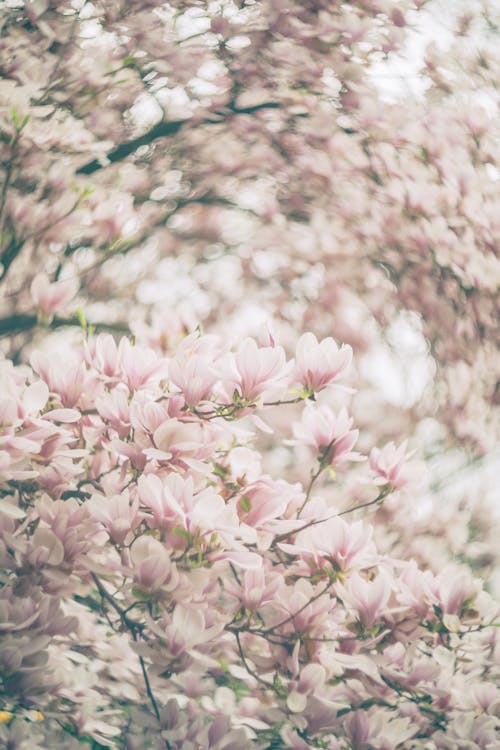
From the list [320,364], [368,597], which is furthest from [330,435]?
[368,597]

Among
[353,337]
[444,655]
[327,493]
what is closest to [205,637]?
[444,655]

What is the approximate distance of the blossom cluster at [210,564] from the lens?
141 cm

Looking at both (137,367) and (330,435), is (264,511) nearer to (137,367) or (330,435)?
(330,435)

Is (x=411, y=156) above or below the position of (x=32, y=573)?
above

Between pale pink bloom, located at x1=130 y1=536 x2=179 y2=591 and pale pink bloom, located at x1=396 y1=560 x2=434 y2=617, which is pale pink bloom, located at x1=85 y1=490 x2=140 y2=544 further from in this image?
pale pink bloom, located at x1=396 y1=560 x2=434 y2=617

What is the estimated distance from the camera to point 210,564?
140cm

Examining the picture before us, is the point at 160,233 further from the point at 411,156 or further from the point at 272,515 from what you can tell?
the point at 272,515

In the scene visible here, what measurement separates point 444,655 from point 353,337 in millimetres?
3256

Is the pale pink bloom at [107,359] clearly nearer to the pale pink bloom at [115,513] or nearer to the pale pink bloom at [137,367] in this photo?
the pale pink bloom at [137,367]

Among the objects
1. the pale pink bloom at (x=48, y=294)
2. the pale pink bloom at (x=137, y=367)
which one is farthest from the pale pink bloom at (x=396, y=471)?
the pale pink bloom at (x=48, y=294)

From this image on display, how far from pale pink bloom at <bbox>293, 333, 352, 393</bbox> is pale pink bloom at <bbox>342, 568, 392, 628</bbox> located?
428mm

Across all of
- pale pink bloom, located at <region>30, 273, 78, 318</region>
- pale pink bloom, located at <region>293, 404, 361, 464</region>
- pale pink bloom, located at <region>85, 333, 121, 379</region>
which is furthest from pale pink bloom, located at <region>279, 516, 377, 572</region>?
pale pink bloom, located at <region>30, 273, 78, 318</region>

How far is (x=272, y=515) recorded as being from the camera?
1562 millimetres

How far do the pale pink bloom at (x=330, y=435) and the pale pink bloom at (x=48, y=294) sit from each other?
68cm
